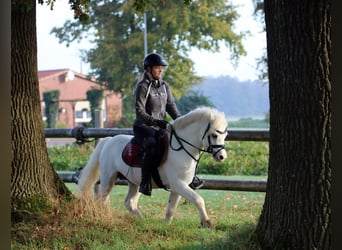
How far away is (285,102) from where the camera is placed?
15.6 ft

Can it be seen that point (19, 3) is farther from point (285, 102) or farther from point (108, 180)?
point (285, 102)

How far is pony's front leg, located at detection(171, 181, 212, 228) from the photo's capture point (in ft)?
21.7

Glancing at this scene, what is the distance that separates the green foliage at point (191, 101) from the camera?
3819 centimetres

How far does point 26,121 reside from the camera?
22.6ft

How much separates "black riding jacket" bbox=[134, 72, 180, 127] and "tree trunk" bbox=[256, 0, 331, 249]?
234cm

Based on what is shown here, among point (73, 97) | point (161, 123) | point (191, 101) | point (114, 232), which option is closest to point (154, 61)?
point (161, 123)

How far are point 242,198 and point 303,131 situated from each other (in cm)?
576

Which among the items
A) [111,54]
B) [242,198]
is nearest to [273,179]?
[242,198]

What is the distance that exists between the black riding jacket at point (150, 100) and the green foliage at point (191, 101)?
3087cm

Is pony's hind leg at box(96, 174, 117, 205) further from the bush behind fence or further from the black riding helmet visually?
the bush behind fence

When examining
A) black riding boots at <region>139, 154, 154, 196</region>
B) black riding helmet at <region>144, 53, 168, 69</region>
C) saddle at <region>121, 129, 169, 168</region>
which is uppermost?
black riding helmet at <region>144, 53, 168, 69</region>

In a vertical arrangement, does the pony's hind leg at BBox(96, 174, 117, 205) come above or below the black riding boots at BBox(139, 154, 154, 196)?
below

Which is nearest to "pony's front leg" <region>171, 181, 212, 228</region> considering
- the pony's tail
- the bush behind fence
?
the pony's tail

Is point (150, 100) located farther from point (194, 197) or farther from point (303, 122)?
point (303, 122)
